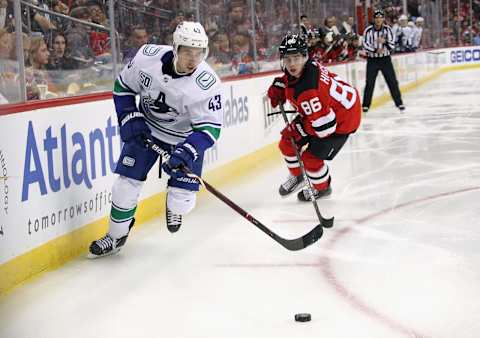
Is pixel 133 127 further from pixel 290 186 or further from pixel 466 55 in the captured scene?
pixel 466 55

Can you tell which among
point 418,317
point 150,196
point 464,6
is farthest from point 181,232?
point 464,6

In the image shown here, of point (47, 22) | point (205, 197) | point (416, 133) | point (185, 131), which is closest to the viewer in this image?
point (185, 131)

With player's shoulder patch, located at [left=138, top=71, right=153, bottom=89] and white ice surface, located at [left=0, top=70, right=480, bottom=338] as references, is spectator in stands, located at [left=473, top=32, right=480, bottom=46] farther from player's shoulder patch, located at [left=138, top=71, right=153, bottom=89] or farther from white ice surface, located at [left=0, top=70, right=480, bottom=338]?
player's shoulder patch, located at [left=138, top=71, right=153, bottom=89]

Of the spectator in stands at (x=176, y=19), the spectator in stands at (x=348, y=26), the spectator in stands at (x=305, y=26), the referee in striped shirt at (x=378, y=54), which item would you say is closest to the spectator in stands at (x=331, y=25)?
the spectator in stands at (x=348, y=26)

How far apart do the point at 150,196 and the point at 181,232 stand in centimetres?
54

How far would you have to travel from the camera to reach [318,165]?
491 centimetres

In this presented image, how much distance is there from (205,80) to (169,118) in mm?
279

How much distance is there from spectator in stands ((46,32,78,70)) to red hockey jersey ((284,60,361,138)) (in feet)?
3.94

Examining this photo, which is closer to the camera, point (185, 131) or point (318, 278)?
point (318, 278)

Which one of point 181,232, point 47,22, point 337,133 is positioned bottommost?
point 181,232

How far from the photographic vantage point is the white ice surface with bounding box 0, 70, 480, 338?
2777mm

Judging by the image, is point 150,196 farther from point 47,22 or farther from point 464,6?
point 464,6

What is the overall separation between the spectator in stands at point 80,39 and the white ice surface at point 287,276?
1.01 metres

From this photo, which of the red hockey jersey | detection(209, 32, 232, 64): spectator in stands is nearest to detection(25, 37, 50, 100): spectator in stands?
the red hockey jersey
